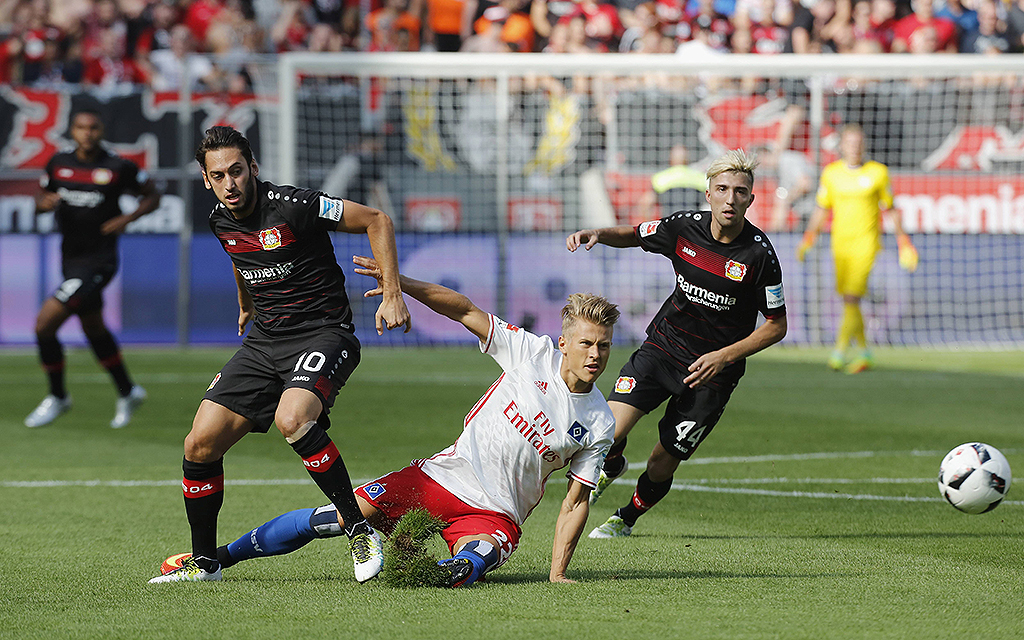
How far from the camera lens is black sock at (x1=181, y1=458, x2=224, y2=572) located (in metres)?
5.11

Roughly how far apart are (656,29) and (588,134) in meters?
3.18

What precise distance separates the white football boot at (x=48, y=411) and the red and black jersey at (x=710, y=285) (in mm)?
5765

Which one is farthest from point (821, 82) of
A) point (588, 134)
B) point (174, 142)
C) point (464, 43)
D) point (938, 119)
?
point (174, 142)

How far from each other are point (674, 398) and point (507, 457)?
1612 mm

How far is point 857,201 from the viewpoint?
44.9 feet

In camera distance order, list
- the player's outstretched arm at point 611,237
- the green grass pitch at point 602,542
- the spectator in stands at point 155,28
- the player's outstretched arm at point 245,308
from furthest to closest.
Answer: the spectator in stands at point 155,28
the player's outstretched arm at point 611,237
the player's outstretched arm at point 245,308
the green grass pitch at point 602,542

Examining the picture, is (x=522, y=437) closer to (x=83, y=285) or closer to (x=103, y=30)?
(x=83, y=285)

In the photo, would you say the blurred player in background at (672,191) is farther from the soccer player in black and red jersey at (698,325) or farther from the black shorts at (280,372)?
the black shorts at (280,372)

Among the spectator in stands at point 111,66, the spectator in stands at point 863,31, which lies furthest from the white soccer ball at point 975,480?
the spectator in stands at point 111,66

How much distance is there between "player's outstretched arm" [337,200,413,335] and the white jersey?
0.43 metres

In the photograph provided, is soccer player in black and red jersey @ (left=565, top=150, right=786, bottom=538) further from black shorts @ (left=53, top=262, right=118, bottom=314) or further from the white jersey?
black shorts @ (left=53, top=262, right=118, bottom=314)

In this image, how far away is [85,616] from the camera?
4.38 meters

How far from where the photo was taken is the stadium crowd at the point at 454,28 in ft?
61.8

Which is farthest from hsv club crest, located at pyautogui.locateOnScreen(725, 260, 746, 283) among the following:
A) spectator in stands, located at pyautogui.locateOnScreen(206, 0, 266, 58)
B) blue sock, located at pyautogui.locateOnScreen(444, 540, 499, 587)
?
spectator in stands, located at pyautogui.locateOnScreen(206, 0, 266, 58)
